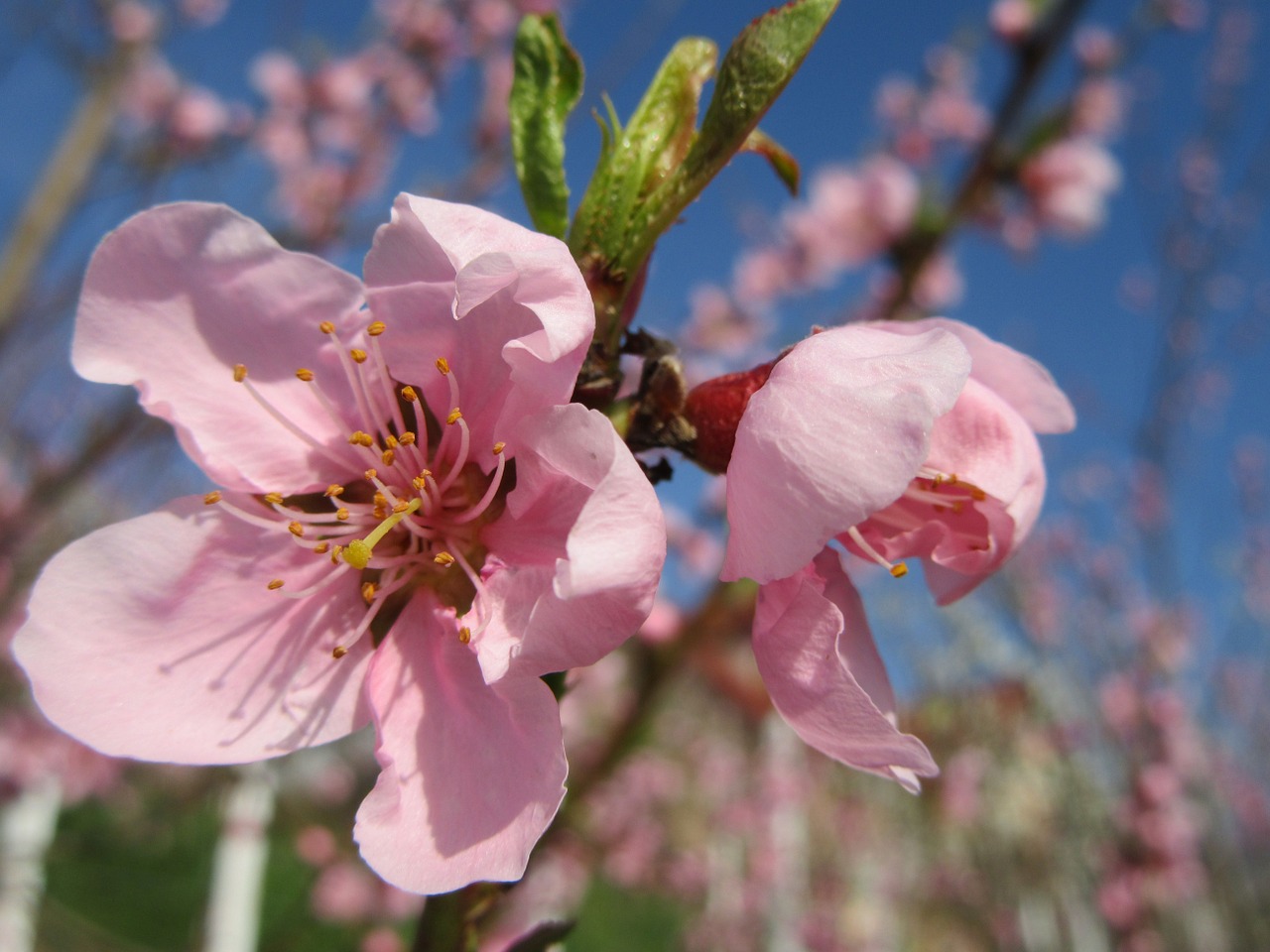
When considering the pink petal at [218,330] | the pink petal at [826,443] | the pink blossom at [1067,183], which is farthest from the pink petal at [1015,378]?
the pink blossom at [1067,183]

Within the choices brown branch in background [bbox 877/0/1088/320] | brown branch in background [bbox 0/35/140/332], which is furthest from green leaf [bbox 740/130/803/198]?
brown branch in background [bbox 0/35/140/332]

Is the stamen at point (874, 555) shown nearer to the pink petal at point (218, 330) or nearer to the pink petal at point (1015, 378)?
the pink petal at point (1015, 378)

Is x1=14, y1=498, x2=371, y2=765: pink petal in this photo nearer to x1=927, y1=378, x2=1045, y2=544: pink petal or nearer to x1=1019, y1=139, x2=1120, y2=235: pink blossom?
x1=927, y1=378, x2=1045, y2=544: pink petal

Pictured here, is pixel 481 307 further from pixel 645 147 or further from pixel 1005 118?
pixel 1005 118

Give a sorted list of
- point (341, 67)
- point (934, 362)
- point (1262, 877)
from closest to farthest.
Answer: point (934, 362) → point (341, 67) → point (1262, 877)

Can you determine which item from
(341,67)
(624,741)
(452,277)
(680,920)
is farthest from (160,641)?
(680,920)

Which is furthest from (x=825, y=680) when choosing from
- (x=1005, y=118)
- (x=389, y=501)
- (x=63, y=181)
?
(x=63, y=181)

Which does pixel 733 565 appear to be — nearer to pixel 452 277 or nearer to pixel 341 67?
pixel 452 277
